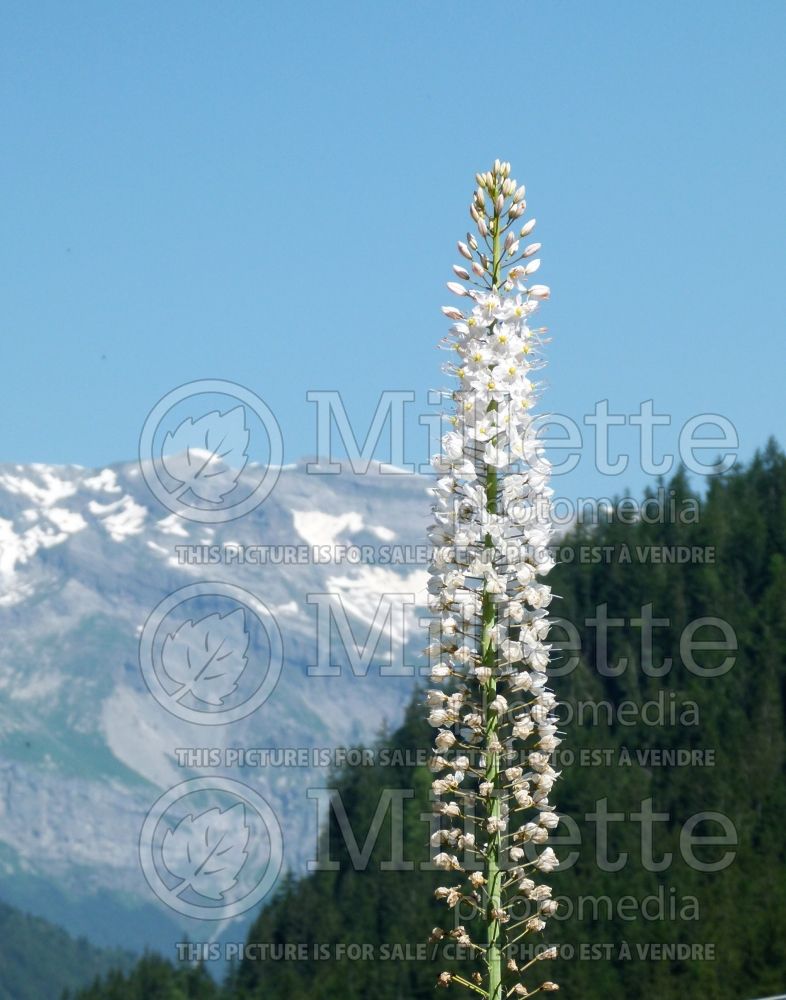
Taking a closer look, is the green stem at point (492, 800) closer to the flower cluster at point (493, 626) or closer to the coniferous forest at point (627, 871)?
the flower cluster at point (493, 626)

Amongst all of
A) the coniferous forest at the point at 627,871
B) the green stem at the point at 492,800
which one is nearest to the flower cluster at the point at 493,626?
the green stem at the point at 492,800

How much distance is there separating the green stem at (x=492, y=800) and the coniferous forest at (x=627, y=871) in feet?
375

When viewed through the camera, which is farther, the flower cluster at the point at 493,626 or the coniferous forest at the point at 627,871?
the coniferous forest at the point at 627,871

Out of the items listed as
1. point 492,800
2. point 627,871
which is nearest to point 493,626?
point 492,800

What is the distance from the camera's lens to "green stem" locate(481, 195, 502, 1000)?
869 cm

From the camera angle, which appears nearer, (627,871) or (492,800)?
(492,800)

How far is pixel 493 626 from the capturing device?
29.3 ft

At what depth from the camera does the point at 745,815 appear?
164125 mm

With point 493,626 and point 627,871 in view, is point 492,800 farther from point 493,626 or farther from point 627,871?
point 627,871

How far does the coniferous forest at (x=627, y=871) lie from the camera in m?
131

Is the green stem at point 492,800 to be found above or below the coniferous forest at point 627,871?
below

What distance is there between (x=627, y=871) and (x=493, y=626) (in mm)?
148925

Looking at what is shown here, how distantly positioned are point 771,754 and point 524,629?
176933 millimetres

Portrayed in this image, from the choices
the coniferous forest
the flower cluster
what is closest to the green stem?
the flower cluster
